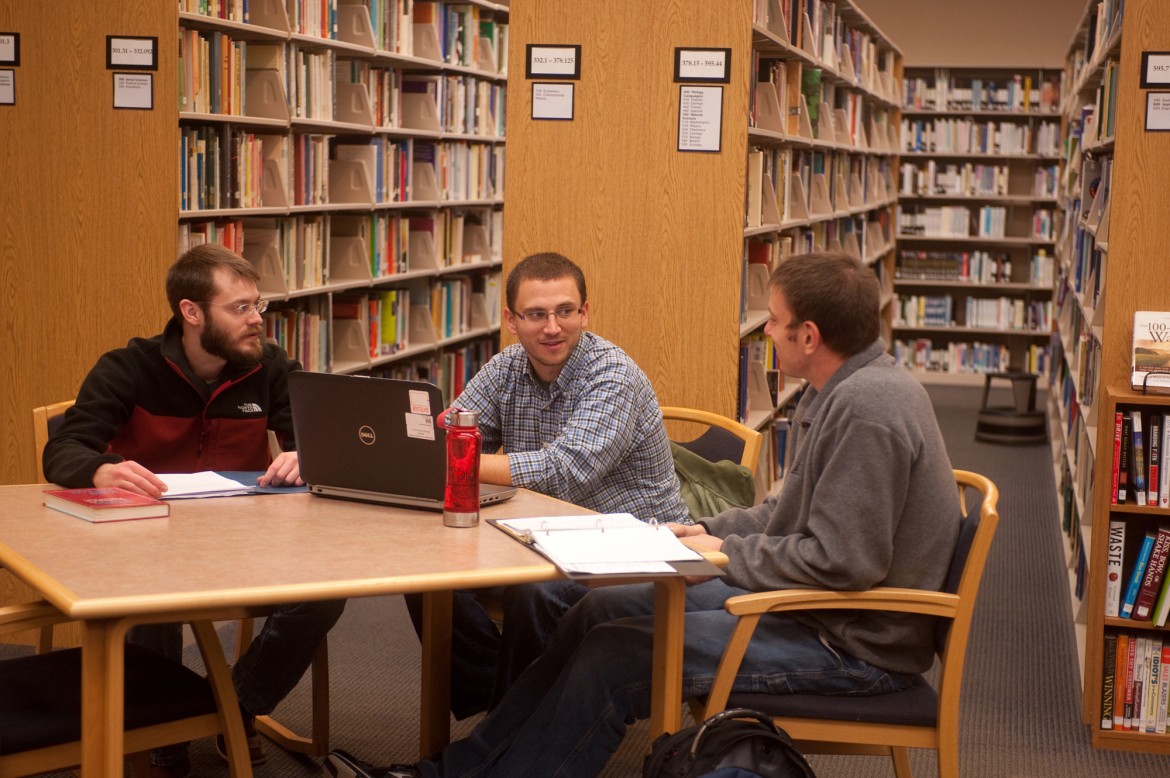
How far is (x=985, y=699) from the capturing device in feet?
12.0

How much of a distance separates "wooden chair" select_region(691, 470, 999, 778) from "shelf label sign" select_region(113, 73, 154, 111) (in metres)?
2.60

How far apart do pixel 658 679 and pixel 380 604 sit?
2.35m

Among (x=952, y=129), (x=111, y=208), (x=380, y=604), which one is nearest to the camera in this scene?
(x=111, y=208)

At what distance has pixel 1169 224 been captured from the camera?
340 centimetres

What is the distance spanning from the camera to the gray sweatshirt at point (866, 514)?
218 centimetres

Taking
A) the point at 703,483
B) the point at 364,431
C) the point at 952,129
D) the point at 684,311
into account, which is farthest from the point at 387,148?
the point at 952,129

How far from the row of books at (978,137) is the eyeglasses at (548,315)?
8.21 meters

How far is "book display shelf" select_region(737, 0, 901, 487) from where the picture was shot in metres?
4.69

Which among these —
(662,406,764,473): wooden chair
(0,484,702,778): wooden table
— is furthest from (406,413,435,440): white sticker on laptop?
(662,406,764,473): wooden chair

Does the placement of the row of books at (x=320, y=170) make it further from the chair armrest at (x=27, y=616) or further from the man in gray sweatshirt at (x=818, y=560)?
Result: the man in gray sweatshirt at (x=818, y=560)

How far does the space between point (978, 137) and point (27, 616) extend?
961 centimetres

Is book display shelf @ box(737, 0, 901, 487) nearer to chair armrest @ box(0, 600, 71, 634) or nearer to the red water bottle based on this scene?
the red water bottle

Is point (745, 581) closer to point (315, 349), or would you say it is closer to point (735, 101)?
point (735, 101)

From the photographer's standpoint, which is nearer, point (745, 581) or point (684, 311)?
point (745, 581)
